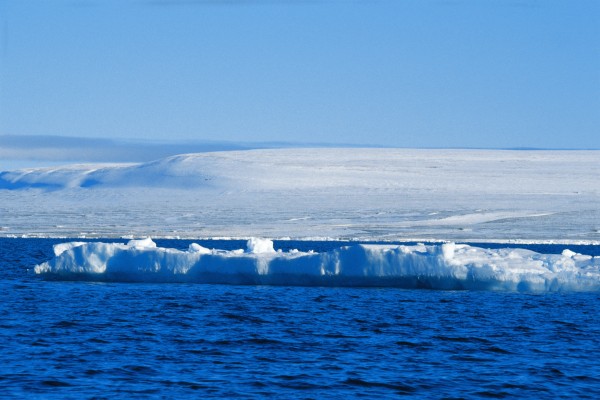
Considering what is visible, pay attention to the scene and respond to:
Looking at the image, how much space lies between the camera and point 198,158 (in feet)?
319

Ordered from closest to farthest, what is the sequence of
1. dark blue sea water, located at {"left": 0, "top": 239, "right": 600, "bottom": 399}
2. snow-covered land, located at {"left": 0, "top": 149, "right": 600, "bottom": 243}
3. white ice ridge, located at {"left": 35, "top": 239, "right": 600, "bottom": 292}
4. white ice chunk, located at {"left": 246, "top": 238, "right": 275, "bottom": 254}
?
1. dark blue sea water, located at {"left": 0, "top": 239, "right": 600, "bottom": 399}
2. white ice ridge, located at {"left": 35, "top": 239, "right": 600, "bottom": 292}
3. white ice chunk, located at {"left": 246, "top": 238, "right": 275, "bottom": 254}
4. snow-covered land, located at {"left": 0, "top": 149, "right": 600, "bottom": 243}

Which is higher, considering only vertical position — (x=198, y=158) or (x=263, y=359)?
(x=198, y=158)

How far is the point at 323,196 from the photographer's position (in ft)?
268

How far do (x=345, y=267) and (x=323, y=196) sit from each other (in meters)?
58.2

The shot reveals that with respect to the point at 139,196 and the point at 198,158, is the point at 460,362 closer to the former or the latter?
the point at 139,196

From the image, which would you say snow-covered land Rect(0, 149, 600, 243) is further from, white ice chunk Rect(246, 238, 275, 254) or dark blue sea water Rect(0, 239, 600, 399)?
dark blue sea water Rect(0, 239, 600, 399)

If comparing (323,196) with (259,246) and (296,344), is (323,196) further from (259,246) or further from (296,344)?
(296,344)

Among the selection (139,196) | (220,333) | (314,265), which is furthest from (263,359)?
(139,196)

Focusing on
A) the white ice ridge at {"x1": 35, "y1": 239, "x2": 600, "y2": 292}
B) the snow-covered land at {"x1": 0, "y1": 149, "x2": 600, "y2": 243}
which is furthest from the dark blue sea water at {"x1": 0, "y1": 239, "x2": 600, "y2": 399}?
the snow-covered land at {"x1": 0, "y1": 149, "x2": 600, "y2": 243}

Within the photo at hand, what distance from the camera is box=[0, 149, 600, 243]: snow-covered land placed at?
209 feet

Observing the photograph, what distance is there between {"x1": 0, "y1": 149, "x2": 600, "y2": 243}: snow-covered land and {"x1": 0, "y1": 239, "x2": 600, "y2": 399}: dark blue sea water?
34.3 m

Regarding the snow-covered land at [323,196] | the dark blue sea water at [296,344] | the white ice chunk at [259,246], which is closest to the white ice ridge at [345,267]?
the white ice chunk at [259,246]

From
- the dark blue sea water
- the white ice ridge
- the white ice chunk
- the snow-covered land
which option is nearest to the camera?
the dark blue sea water

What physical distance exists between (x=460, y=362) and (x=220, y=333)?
451 cm
